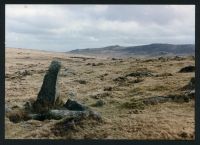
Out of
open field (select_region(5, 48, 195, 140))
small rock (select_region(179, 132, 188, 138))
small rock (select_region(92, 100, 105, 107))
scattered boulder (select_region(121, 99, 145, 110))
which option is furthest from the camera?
small rock (select_region(92, 100, 105, 107))

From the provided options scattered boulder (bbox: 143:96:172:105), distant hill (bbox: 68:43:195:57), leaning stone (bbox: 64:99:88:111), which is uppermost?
leaning stone (bbox: 64:99:88:111)

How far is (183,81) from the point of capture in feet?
115

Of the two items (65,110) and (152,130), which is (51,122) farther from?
(152,130)

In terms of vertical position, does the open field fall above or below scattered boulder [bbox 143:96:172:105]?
below

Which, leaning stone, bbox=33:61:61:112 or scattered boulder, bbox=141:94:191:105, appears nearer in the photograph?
leaning stone, bbox=33:61:61:112

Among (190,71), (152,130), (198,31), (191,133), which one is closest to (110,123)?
(152,130)

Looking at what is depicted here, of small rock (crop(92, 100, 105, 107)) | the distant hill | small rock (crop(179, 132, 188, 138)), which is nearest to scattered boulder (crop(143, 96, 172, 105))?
small rock (crop(92, 100, 105, 107))

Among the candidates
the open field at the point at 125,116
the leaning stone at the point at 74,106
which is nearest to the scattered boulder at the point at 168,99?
the open field at the point at 125,116

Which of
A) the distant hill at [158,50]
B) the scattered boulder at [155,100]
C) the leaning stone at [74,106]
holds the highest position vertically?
the leaning stone at [74,106]

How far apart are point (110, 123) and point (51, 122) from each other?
250cm

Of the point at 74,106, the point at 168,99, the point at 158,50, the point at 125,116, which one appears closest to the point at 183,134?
the point at 125,116

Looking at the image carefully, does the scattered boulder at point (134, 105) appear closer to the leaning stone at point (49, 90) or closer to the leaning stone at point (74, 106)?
the leaning stone at point (49, 90)

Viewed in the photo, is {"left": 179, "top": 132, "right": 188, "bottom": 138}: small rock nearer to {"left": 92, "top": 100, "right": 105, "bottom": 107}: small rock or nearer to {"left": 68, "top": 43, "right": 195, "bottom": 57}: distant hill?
{"left": 92, "top": 100, "right": 105, "bottom": 107}: small rock

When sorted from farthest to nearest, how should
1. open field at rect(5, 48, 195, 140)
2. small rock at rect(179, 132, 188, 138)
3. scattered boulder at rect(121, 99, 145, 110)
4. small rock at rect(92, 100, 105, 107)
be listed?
1. small rock at rect(92, 100, 105, 107)
2. scattered boulder at rect(121, 99, 145, 110)
3. small rock at rect(179, 132, 188, 138)
4. open field at rect(5, 48, 195, 140)
